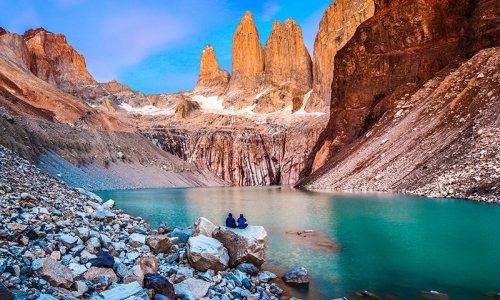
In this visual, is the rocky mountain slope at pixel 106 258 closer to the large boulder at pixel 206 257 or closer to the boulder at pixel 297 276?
the large boulder at pixel 206 257

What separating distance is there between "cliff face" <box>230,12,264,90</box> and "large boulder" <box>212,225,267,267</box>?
542 feet

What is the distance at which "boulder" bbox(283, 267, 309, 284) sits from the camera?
12094 millimetres

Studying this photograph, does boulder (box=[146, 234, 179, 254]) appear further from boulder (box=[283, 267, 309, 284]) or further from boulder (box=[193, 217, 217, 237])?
boulder (box=[283, 267, 309, 284])

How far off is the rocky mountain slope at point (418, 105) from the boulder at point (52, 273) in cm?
2826

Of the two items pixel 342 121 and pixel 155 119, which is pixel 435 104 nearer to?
pixel 342 121

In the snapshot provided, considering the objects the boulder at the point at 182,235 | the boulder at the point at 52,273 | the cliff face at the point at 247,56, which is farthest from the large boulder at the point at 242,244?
the cliff face at the point at 247,56

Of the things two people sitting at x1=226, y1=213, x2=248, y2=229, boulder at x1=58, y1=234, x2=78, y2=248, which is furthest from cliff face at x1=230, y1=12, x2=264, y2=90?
boulder at x1=58, y1=234, x2=78, y2=248

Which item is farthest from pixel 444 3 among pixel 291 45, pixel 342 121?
pixel 291 45

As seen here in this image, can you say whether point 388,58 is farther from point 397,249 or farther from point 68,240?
point 68,240

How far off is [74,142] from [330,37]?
10702 centimetres

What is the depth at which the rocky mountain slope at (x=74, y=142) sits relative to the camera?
5722 cm

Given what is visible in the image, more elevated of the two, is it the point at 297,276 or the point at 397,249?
the point at 397,249

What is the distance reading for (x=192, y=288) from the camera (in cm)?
1005

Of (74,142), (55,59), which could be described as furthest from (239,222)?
(55,59)
